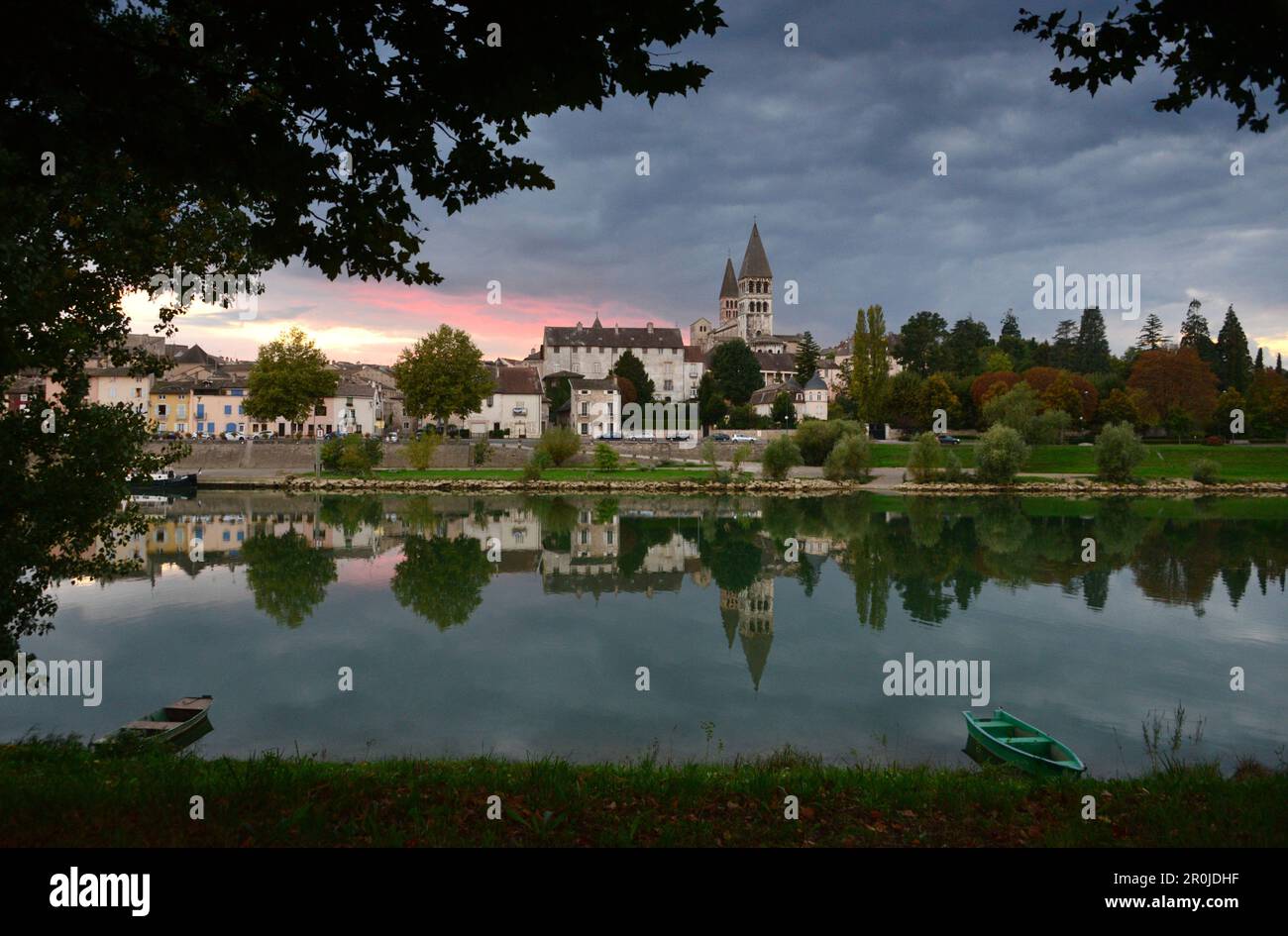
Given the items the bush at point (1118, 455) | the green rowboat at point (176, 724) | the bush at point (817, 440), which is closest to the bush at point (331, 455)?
the bush at point (817, 440)

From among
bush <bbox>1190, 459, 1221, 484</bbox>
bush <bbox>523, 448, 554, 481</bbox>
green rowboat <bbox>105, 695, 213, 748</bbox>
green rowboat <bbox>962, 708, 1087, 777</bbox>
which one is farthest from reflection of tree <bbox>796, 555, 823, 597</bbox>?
bush <bbox>1190, 459, 1221, 484</bbox>

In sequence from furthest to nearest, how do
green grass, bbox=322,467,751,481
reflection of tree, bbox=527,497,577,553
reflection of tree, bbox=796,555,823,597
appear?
green grass, bbox=322,467,751,481
reflection of tree, bbox=527,497,577,553
reflection of tree, bbox=796,555,823,597

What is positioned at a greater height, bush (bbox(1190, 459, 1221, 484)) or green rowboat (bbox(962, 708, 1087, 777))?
bush (bbox(1190, 459, 1221, 484))

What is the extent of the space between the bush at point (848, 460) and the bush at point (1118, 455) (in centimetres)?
1661

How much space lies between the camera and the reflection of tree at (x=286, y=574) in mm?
21641

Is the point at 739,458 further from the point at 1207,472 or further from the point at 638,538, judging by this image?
the point at 638,538

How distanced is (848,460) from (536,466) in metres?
23.7

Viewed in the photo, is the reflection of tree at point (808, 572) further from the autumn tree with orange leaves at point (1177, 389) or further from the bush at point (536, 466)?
the autumn tree with orange leaves at point (1177, 389)

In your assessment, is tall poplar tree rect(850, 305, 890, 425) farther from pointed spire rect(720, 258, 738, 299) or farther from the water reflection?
pointed spire rect(720, 258, 738, 299)

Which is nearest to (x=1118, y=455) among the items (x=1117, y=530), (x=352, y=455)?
(x=1117, y=530)

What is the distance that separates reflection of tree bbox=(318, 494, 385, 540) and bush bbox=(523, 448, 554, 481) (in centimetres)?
1152

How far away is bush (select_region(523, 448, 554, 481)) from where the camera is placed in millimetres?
62406

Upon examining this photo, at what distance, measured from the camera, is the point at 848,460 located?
6303 cm
